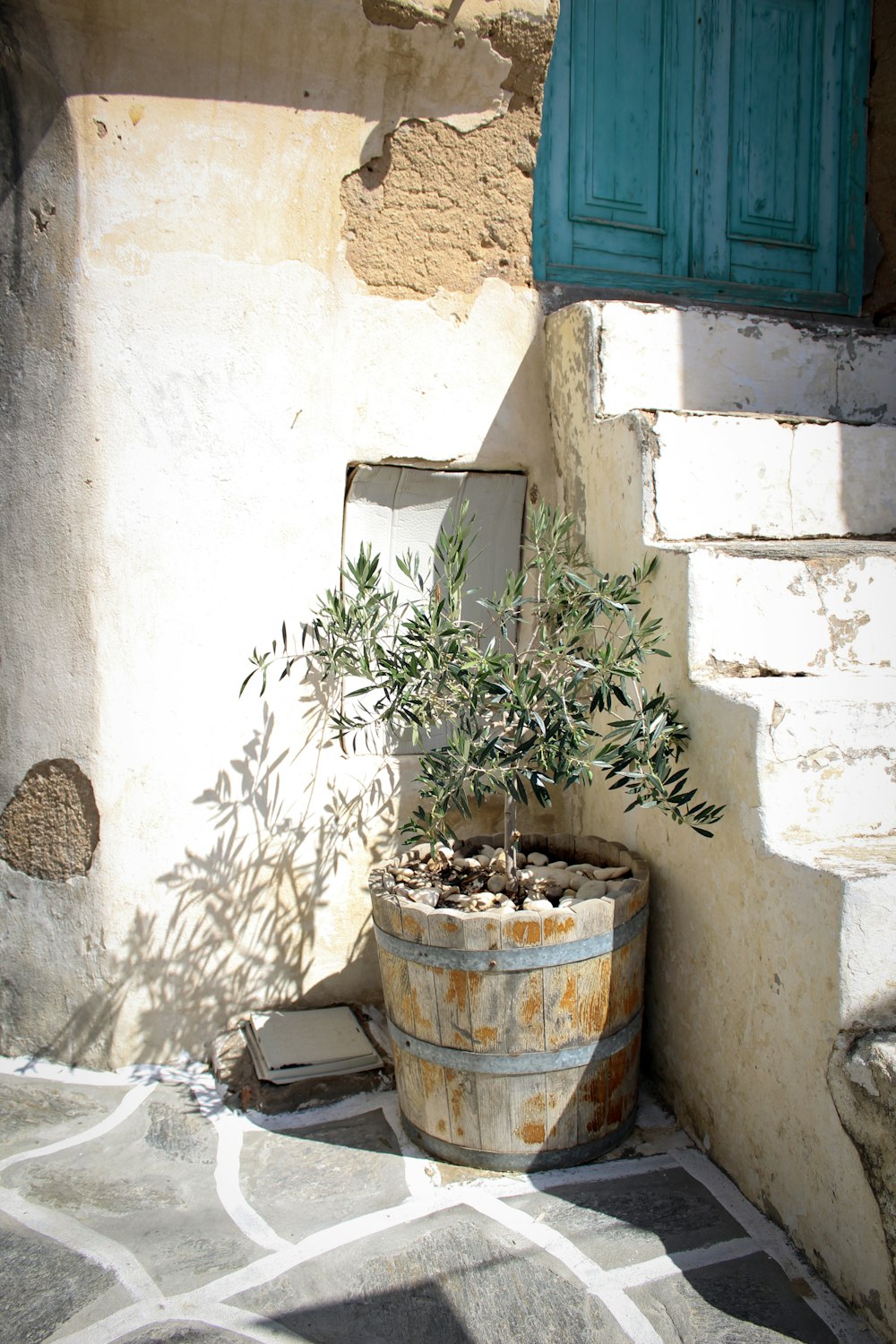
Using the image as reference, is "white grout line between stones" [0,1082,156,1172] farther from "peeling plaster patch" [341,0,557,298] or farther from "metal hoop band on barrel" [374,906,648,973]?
"peeling plaster patch" [341,0,557,298]

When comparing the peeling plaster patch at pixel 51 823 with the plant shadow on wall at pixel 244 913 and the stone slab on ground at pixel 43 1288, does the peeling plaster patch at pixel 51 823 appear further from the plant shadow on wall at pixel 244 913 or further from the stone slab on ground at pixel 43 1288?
the stone slab on ground at pixel 43 1288

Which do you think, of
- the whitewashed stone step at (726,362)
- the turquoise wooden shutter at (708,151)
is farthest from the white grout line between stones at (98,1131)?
the turquoise wooden shutter at (708,151)

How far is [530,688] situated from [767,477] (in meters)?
1.20

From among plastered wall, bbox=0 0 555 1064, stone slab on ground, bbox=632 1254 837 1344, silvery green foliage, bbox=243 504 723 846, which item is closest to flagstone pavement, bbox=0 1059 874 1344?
stone slab on ground, bbox=632 1254 837 1344

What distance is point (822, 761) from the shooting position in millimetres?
2533

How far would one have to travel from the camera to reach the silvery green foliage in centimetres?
265

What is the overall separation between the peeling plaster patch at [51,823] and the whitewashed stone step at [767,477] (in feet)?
6.49

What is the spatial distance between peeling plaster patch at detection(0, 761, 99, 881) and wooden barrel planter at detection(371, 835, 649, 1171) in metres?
1.03

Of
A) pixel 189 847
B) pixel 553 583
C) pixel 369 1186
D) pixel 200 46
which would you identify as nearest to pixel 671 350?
pixel 553 583

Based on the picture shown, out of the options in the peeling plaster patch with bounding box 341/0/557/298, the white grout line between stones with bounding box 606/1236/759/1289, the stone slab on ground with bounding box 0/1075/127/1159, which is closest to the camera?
the white grout line between stones with bounding box 606/1236/759/1289

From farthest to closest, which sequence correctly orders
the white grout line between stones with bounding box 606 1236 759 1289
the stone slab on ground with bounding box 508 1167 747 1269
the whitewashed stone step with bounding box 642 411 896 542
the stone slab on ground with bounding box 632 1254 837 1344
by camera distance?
the whitewashed stone step with bounding box 642 411 896 542, the stone slab on ground with bounding box 508 1167 747 1269, the white grout line between stones with bounding box 606 1236 759 1289, the stone slab on ground with bounding box 632 1254 837 1344

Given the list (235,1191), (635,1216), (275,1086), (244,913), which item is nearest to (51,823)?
(244,913)

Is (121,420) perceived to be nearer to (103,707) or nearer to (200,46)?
(103,707)

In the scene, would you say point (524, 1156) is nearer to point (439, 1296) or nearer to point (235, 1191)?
point (439, 1296)
